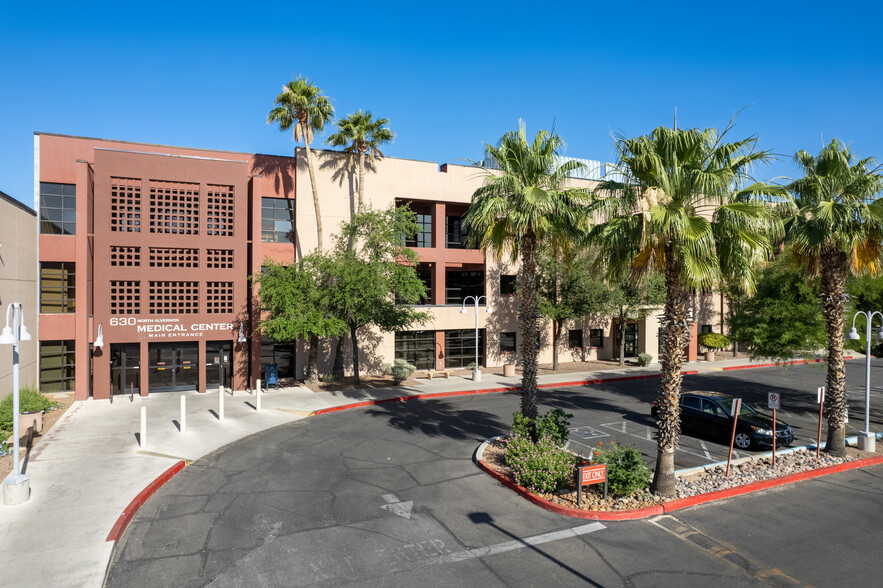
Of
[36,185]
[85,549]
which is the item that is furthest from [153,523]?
[36,185]

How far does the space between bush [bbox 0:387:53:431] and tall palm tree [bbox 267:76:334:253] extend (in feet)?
46.2

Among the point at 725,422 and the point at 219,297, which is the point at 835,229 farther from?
the point at 219,297

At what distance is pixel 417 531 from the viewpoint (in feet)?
35.6

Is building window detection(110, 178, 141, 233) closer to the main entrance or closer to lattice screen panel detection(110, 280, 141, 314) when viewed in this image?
lattice screen panel detection(110, 280, 141, 314)

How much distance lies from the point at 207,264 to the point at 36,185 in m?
8.71

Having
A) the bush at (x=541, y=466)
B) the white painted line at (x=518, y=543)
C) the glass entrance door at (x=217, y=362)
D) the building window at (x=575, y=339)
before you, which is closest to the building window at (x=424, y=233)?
the building window at (x=575, y=339)

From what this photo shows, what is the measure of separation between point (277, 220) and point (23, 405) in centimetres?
1519

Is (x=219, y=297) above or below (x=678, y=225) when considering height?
below

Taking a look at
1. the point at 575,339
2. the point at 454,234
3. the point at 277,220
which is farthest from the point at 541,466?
the point at 575,339

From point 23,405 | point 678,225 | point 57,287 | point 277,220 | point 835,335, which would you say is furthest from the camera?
point 277,220

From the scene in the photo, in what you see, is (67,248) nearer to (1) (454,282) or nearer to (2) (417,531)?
(1) (454,282)

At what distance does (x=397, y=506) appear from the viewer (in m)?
12.2

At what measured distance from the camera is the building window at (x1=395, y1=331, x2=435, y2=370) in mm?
33500

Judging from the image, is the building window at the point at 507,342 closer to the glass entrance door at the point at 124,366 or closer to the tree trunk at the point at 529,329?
the tree trunk at the point at 529,329
